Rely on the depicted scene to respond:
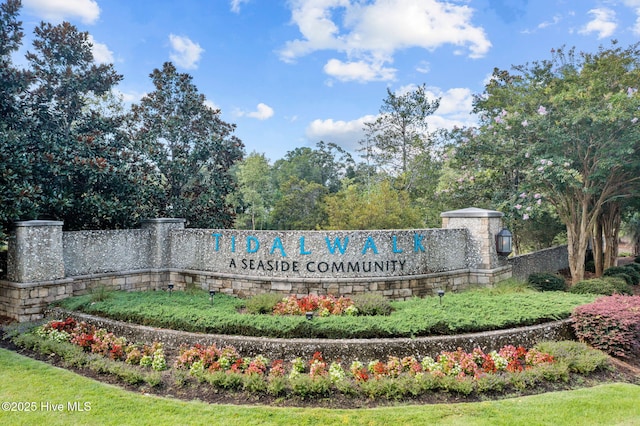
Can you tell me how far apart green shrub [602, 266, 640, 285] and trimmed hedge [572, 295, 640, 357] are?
26.2 ft

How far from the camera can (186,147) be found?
14531 millimetres

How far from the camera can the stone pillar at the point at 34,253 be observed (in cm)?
917

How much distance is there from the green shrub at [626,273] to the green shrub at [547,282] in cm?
340

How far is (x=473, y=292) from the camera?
9.63 m

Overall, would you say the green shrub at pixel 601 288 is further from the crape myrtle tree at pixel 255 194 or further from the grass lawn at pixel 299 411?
the crape myrtle tree at pixel 255 194

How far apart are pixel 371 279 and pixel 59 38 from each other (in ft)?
34.5

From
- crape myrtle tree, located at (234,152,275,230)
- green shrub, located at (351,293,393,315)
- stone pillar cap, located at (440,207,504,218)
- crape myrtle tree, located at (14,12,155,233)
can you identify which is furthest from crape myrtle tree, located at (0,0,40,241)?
crape myrtle tree, located at (234,152,275,230)

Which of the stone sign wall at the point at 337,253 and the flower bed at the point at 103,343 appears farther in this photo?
the stone sign wall at the point at 337,253

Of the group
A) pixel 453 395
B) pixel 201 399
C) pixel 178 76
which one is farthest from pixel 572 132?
pixel 178 76

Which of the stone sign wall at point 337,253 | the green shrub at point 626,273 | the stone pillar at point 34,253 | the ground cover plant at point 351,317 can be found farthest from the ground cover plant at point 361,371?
the green shrub at point 626,273

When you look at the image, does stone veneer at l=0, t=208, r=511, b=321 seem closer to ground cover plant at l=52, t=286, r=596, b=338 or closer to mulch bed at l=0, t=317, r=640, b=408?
ground cover plant at l=52, t=286, r=596, b=338

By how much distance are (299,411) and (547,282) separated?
9681 mm

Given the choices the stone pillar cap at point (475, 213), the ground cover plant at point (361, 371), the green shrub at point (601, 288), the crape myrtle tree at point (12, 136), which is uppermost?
the crape myrtle tree at point (12, 136)

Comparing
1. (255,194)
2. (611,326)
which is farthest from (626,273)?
(255,194)
